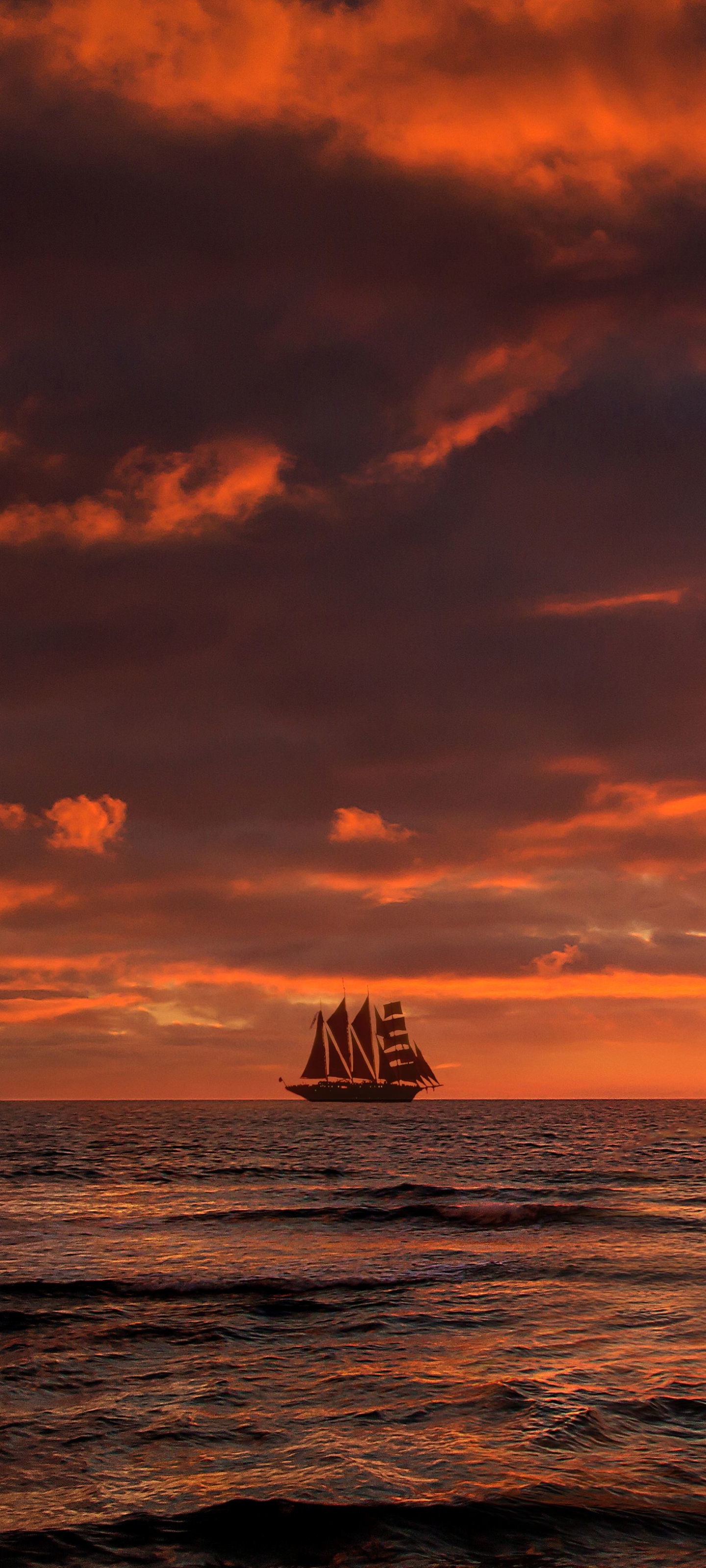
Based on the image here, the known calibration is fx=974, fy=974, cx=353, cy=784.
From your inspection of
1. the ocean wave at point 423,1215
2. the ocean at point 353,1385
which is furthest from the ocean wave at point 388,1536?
the ocean wave at point 423,1215

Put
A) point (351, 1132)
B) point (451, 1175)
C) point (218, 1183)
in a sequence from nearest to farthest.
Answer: point (218, 1183), point (451, 1175), point (351, 1132)

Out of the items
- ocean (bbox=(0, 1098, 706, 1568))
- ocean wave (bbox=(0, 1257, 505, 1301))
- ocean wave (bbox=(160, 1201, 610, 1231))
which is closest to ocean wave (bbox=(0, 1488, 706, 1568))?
ocean (bbox=(0, 1098, 706, 1568))

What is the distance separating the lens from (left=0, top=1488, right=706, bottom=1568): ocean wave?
8312mm

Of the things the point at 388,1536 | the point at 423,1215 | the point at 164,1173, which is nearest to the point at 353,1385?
the point at 388,1536

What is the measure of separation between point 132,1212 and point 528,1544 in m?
26.5

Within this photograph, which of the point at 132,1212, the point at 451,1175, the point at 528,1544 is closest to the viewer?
the point at 528,1544

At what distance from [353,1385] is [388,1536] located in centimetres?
494

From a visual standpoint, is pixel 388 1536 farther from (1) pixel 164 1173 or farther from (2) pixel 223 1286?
(1) pixel 164 1173

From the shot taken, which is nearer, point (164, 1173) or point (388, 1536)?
point (388, 1536)

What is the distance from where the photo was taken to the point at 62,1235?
27078 mm

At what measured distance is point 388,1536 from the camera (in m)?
8.68

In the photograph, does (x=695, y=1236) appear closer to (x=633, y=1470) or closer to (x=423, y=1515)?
(x=633, y=1470)

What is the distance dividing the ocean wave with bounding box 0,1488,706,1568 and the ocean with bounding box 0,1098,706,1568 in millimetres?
26

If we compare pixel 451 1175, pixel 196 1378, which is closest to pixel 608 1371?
pixel 196 1378
